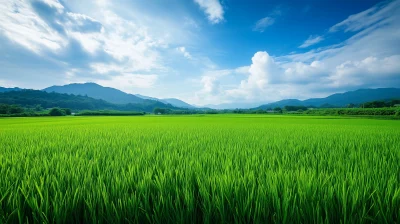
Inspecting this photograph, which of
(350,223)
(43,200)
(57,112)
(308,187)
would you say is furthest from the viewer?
(57,112)

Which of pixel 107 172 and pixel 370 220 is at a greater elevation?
pixel 107 172

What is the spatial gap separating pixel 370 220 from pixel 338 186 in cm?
28

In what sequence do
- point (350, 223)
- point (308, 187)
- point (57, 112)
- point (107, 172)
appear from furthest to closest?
point (57, 112) → point (107, 172) → point (308, 187) → point (350, 223)

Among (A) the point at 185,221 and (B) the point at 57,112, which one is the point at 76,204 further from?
(B) the point at 57,112

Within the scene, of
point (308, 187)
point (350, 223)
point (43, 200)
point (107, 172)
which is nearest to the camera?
point (350, 223)

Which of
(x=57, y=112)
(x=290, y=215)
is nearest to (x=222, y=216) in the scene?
(x=290, y=215)

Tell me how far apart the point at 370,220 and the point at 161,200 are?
164 cm

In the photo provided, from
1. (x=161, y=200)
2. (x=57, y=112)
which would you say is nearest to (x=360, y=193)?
(x=161, y=200)

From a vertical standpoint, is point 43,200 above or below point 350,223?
above

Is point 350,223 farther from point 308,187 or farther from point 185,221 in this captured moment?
point 185,221

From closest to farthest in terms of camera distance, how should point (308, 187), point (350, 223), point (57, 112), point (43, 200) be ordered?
point (350, 223)
point (43, 200)
point (308, 187)
point (57, 112)

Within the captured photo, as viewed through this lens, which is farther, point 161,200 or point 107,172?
point 107,172

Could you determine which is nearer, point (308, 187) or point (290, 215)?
point (290, 215)

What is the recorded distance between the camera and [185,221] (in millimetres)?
1312
